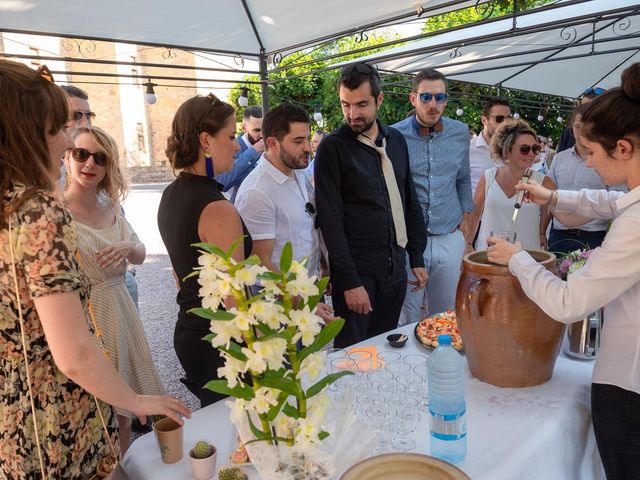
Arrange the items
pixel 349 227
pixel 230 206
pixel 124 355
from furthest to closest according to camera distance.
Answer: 1. pixel 349 227
2. pixel 124 355
3. pixel 230 206

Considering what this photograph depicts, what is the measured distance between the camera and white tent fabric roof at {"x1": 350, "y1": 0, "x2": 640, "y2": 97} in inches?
227

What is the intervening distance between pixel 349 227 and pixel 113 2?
2.32m

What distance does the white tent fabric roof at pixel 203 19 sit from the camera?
10.6 feet

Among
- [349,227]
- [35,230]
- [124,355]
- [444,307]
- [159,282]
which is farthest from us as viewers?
[159,282]

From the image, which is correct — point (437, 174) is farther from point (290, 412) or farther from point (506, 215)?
point (290, 412)

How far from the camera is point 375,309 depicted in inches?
105

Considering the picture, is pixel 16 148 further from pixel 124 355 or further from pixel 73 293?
pixel 124 355

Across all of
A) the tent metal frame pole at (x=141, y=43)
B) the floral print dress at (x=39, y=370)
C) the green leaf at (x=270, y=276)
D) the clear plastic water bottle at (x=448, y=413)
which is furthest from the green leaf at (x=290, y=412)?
the tent metal frame pole at (x=141, y=43)

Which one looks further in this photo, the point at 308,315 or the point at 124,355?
the point at 124,355

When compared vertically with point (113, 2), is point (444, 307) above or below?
below

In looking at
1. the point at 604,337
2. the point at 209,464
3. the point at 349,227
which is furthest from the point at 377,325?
the point at 209,464

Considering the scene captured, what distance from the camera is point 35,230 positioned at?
112 centimetres

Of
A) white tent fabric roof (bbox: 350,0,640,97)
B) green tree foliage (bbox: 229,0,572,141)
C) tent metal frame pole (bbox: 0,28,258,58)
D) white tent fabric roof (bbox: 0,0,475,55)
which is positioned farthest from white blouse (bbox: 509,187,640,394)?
green tree foliage (bbox: 229,0,572,141)

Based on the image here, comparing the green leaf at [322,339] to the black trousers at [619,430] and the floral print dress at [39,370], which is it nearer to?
the floral print dress at [39,370]
